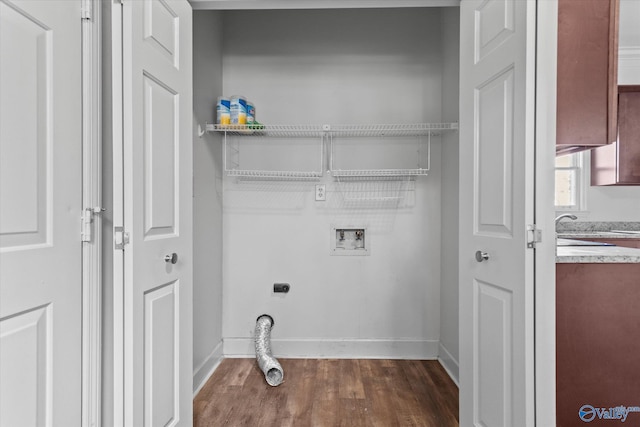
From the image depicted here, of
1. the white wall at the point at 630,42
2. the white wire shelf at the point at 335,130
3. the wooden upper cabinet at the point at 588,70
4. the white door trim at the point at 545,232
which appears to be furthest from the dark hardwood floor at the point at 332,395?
the white wall at the point at 630,42

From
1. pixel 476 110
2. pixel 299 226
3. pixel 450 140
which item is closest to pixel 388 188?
pixel 450 140

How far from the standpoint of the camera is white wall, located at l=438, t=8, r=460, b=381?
2.19 meters

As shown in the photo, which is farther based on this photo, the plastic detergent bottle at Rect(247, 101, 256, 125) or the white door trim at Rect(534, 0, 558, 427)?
the plastic detergent bottle at Rect(247, 101, 256, 125)

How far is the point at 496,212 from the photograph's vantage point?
49.7 inches

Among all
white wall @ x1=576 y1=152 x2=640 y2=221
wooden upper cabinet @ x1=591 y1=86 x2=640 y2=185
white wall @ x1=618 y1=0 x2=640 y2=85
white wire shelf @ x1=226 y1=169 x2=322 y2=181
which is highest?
white wall @ x1=618 y1=0 x2=640 y2=85

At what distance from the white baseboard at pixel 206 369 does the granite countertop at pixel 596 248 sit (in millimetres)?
1923

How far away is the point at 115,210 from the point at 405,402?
5.70ft

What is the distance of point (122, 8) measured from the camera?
3.49 ft

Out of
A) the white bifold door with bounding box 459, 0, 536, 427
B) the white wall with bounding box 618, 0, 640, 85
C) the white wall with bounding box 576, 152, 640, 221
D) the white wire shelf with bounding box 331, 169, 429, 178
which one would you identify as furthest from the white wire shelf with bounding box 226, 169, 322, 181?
the white wall with bounding box 618, 0, 640, 85

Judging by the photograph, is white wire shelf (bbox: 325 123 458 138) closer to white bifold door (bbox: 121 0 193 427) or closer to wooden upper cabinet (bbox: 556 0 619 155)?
wooden upper cabinet (bbox: 556 0 619 155)
